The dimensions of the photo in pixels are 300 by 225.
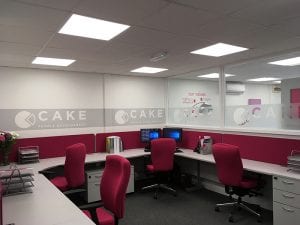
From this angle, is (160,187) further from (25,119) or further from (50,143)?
(25,119)

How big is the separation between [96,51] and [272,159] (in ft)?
9.89

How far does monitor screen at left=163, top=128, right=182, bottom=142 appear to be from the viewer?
5.35m

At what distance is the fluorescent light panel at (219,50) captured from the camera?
3393mm

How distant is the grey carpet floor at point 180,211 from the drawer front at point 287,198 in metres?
0.59

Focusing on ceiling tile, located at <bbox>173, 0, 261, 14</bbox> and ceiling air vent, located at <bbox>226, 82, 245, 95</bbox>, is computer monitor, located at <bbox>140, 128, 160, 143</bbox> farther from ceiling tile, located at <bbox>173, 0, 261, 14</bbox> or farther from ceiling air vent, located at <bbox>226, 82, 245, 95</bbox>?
ceiling tile, located at <bbox>173, 0, 261, 14</bbox>

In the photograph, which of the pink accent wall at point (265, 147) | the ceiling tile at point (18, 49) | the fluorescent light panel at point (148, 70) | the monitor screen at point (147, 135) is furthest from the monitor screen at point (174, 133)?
the ceiling tile at point (18, 49)

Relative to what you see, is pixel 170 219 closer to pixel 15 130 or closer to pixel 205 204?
pixel 205 204

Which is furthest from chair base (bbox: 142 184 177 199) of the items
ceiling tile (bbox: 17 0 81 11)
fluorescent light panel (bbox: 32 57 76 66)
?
ceiling tile (bbox: 17 0 81 11)

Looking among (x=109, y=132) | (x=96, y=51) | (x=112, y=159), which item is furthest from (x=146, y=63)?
(x=112, y=159)

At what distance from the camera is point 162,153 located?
438cm

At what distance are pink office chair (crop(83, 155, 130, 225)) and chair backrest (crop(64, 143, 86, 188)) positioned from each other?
1010 millimetres

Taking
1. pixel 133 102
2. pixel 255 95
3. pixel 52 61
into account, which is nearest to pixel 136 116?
pixel 133 102

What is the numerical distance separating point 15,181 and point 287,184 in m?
2.96

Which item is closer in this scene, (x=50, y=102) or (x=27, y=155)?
(x=27, y=155)
